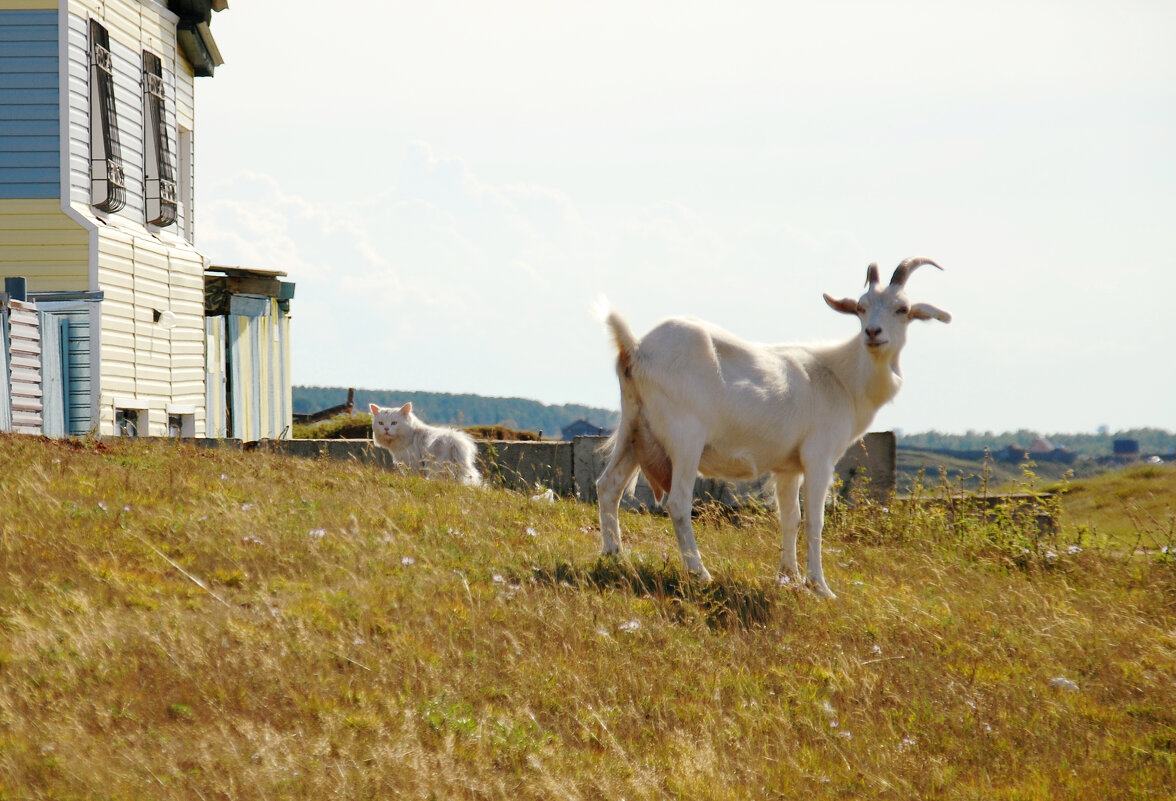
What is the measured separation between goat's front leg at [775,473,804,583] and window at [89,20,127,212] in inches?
534

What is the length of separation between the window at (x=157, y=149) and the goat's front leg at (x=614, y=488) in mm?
14430

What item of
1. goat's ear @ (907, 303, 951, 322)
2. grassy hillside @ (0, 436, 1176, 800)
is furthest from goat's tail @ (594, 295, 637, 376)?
goat's ear @ (907, 303, 951, 322)

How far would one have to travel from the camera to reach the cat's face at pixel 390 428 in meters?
15.8

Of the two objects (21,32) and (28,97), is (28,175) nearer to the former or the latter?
(28,97)

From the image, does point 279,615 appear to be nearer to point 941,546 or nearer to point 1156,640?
point 1156,640

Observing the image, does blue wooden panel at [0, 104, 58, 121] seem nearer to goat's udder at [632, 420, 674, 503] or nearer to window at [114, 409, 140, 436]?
window at [114, 409, 140, 436]

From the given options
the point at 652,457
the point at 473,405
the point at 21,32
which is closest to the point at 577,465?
the point at 652,457

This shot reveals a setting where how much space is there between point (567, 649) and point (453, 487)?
5159mm

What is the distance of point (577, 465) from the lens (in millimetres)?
14188

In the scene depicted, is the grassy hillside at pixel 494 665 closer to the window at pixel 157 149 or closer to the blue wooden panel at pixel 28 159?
the blue wooden panel at pixel 28 159

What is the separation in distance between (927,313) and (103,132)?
1496 cm

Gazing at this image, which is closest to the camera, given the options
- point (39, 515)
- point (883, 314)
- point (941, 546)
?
point (39, 515)

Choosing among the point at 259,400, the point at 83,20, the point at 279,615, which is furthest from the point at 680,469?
the point at 259,400

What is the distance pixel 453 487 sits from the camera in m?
10.7
